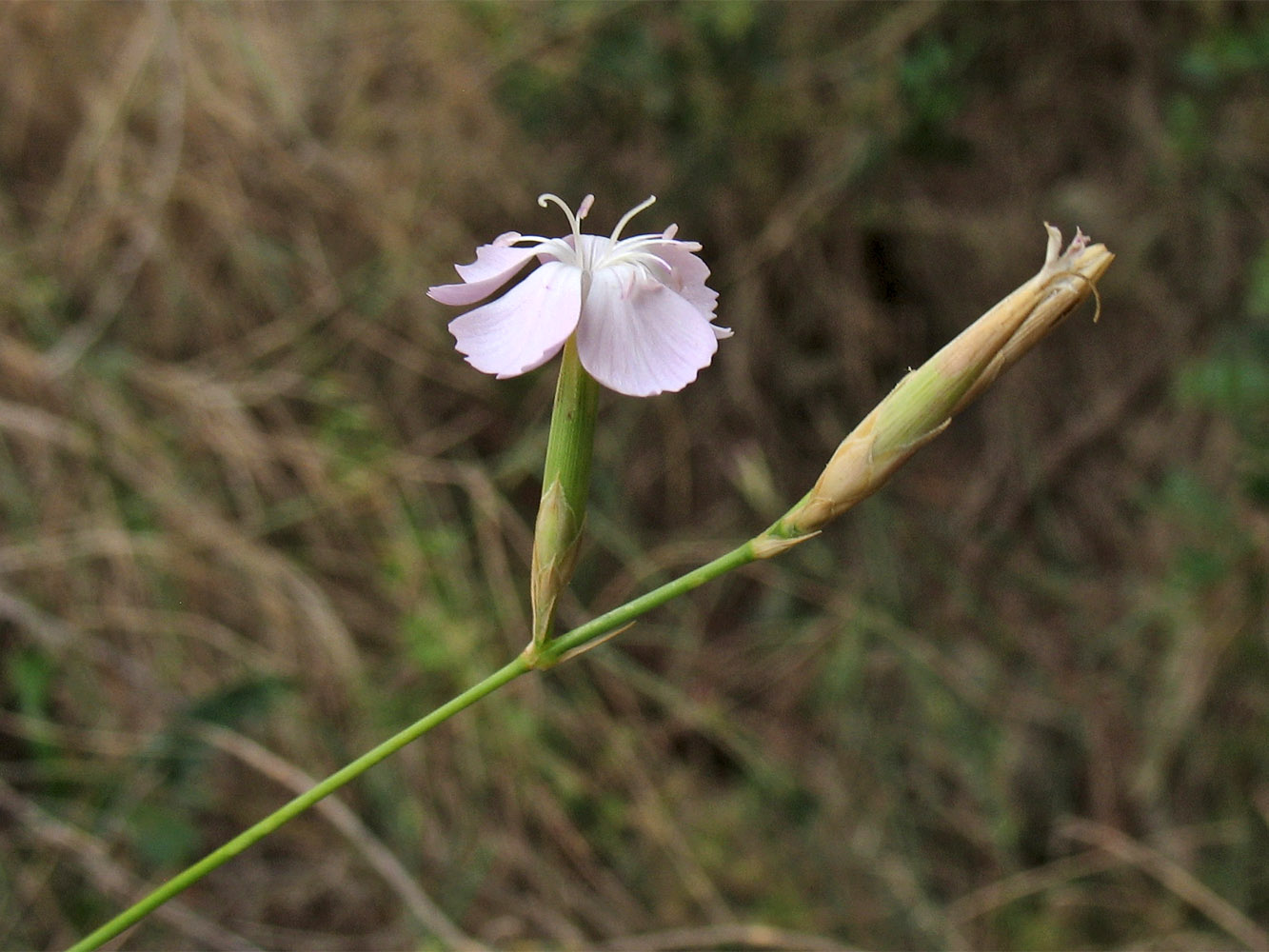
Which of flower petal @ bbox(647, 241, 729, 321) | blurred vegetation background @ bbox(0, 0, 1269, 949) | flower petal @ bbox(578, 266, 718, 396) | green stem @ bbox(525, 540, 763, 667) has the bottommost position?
green stem @ bbox(525, 540, 763, 667)

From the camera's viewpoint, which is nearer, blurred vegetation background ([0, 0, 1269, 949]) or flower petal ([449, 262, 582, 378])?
flower petal ([449, 262, 582, 378])

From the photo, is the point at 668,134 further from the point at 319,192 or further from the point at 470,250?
the point at 319,192

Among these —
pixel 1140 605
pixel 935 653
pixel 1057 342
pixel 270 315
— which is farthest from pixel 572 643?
pixel 1057 342

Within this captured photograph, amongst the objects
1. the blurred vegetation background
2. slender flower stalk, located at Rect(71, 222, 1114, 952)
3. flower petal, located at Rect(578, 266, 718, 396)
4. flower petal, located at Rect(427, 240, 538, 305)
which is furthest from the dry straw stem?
the blurred vegetation background

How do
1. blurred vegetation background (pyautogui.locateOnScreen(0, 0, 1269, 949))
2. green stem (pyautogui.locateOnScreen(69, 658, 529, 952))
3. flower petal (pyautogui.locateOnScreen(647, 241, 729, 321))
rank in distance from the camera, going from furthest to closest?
blurred vegetation background (pyautogui.locateOnScreen(0, 0, 1269, 949)) < flower petal (pyautogui.locateOnScreen(647, 241, 729, 321)) < green stem (pyautogui.locateOnScreen(69, 658, 529, 952))

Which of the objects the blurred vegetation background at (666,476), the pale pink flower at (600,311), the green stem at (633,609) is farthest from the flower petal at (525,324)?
the blurred vegetation background at (666,476)

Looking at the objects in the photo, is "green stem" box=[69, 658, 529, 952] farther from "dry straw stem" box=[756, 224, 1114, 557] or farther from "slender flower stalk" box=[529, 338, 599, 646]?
"dry straw stem" box=[756, 224, 1114, 557]

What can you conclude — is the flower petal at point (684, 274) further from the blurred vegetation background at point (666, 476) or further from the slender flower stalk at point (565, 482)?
the blurred vegetation background at point (666, 476)

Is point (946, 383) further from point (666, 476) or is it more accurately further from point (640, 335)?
point (666, 476)
